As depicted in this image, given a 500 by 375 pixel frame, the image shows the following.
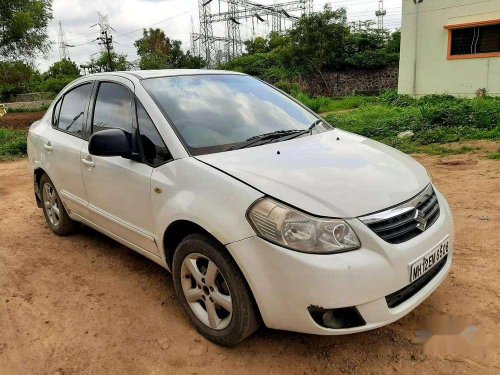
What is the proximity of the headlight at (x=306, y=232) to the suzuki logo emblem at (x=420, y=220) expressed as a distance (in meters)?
0.45

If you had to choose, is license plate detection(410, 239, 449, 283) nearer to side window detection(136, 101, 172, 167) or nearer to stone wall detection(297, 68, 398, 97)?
side window detection(136, 101, 172, 167)

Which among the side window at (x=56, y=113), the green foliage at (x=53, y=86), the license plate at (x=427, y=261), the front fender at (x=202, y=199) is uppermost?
the green foliage at (x=53, y=86)

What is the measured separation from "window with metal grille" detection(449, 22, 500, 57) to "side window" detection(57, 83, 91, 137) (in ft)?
48.7

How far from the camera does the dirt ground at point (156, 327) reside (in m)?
2.36

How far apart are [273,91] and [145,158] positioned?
1414mm

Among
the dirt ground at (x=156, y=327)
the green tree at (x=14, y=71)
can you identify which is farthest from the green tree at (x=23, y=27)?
the dirt ground at (x=156, y=327)

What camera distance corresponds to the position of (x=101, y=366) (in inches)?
95.3

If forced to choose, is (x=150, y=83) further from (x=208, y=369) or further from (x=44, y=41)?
(x=44, y=41)

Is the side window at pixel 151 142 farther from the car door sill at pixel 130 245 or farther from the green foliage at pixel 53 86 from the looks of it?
the green foliage at pixel 53 86

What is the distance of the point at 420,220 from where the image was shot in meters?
2.33

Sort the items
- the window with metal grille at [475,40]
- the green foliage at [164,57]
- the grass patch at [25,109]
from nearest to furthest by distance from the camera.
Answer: the window with metal grille at [475,40]
the grass patch at [25,109]
the green foliage at [164,57]

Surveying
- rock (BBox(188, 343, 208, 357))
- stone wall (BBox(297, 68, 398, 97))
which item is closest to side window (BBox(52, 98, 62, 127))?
rock (BBox(188, 343, 208, 357))

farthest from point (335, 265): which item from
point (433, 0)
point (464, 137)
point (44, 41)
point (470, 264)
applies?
point (44, 41)

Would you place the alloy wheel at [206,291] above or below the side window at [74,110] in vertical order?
below
